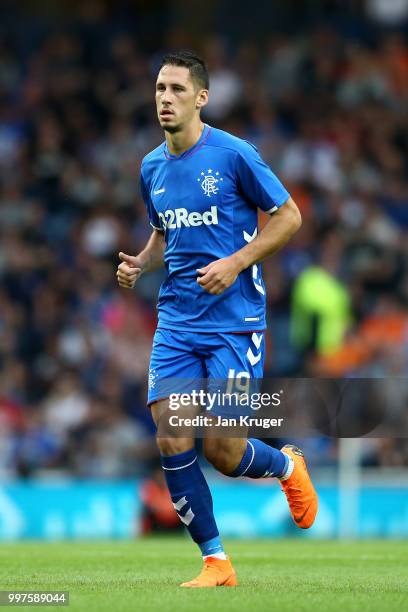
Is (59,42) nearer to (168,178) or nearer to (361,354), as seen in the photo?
(361,354)

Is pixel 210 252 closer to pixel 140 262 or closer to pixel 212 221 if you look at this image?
pixel 212 221

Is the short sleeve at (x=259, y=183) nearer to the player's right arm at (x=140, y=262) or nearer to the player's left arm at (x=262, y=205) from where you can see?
the player's left arm at (x=262, y=205)

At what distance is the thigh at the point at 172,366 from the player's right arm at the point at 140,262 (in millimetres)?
371

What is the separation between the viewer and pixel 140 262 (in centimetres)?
688

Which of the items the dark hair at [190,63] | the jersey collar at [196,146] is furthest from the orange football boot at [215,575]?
the dark hair at [190,63]

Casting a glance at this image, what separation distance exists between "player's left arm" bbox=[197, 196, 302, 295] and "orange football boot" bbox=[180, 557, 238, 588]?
1271 millimetres

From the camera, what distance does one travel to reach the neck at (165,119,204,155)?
261 inches

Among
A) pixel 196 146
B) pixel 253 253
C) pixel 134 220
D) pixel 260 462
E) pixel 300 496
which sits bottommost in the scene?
pixel 300 496

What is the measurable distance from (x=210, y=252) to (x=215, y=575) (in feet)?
5.01

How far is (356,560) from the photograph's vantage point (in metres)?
8.25

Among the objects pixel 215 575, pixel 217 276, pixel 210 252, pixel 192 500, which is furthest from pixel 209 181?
pixel 215 575

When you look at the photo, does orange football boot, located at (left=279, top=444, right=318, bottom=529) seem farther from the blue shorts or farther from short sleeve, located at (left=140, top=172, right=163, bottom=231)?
short sleeve, located at (left=140, top=172, right=163, bottom=231)

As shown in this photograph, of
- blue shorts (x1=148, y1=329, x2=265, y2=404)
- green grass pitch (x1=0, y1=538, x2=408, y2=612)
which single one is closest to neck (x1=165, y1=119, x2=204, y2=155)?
blue shorts (x1=148, y1=329, x2=265, y2=404)

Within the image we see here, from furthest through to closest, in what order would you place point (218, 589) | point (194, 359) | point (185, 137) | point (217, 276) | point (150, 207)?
1. point (150, 207)
2. point (185, 137)
3. point (194, 359)
4. point (217, 276)
5. point (218, 589)
